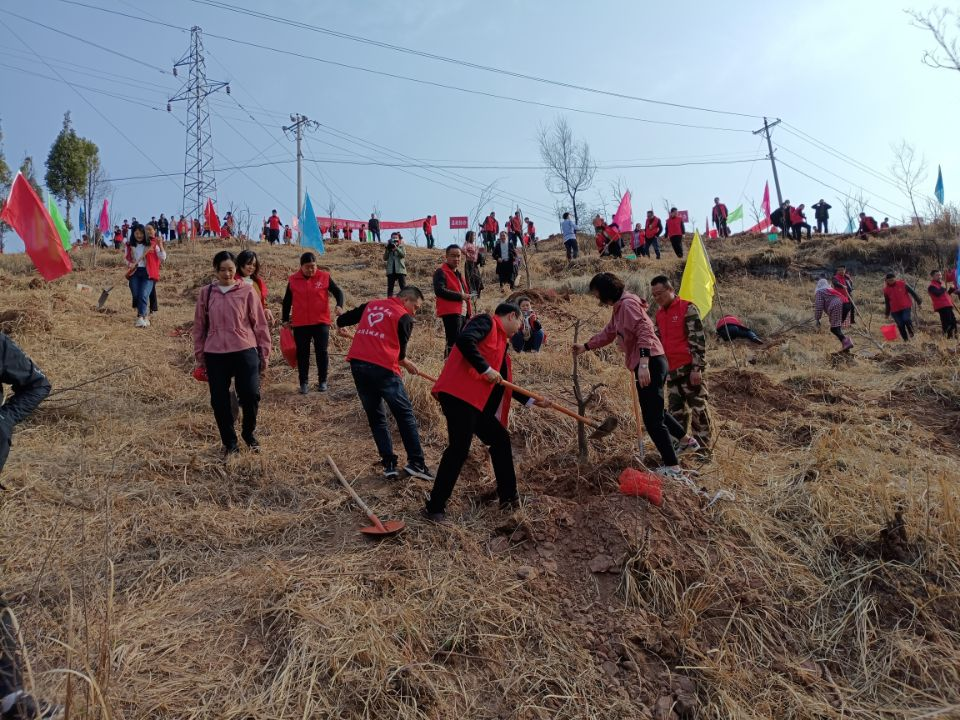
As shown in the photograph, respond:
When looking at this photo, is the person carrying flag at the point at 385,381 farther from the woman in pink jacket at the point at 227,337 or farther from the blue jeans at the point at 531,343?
the blue jeans at the point at 531,343

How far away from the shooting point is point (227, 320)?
438cm

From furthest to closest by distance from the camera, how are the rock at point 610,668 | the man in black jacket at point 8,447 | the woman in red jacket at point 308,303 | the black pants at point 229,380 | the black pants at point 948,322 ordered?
1. the black pants at point 948,322
2. the woman in red jacket at point 308,303
3. the black pants at point 229,380
4. the rock at point 610,668
5. the man in black jacket at point 8,447

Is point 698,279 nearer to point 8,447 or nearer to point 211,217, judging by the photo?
point 8,447

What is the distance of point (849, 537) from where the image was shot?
11.4 ft

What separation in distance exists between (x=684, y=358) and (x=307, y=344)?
3.88 meters

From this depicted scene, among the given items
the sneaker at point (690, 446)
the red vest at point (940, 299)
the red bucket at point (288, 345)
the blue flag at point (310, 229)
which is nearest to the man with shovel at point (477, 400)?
the sneaker at point (690, 446)

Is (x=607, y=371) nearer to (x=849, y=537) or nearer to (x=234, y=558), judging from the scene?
(x=849, y=537)

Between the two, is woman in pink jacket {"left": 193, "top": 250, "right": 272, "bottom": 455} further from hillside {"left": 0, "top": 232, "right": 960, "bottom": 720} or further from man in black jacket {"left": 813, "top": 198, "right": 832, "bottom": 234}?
man in black jacket {"left": 813, "top": 198, "right": 832, "bottom": 234}

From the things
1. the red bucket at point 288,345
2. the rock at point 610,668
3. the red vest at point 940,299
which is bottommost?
the rock at point 610,668

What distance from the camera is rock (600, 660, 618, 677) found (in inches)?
103

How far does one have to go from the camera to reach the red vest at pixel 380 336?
430 centimetres

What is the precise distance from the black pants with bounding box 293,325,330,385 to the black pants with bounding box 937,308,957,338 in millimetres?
11591

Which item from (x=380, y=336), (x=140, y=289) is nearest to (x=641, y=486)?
(x=380, y=336)

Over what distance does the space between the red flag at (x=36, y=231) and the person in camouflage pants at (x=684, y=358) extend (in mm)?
6459
